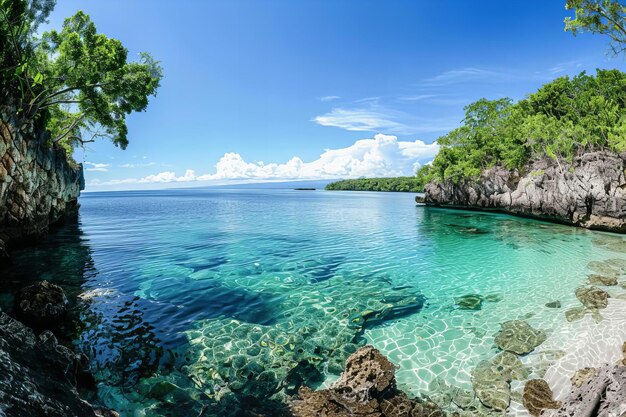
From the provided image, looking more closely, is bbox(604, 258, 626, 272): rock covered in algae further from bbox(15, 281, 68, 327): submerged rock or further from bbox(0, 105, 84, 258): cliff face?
bbox(0, 105, 84, 258): cliff face

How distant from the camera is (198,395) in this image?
21.4 feet

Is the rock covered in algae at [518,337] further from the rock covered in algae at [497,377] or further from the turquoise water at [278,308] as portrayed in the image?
the rock covered in algae at [497,377]

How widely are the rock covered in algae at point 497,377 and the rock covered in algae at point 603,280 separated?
8371mm

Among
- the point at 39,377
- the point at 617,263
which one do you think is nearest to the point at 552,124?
the point at 617,263

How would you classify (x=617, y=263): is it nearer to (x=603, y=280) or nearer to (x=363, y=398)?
(x=603, y=280)

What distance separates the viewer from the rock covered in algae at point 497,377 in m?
6.47

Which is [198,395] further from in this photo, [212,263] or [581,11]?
[581,11]

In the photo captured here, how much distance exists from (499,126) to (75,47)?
61.7 m

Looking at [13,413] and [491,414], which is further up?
[13,413]

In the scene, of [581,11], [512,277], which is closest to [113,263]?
[512,277]

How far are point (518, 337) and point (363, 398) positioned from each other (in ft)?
18.3

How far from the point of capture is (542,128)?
3706 cm

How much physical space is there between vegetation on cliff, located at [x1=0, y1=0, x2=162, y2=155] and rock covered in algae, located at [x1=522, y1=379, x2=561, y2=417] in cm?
2426

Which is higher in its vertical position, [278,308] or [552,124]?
[552,124]
